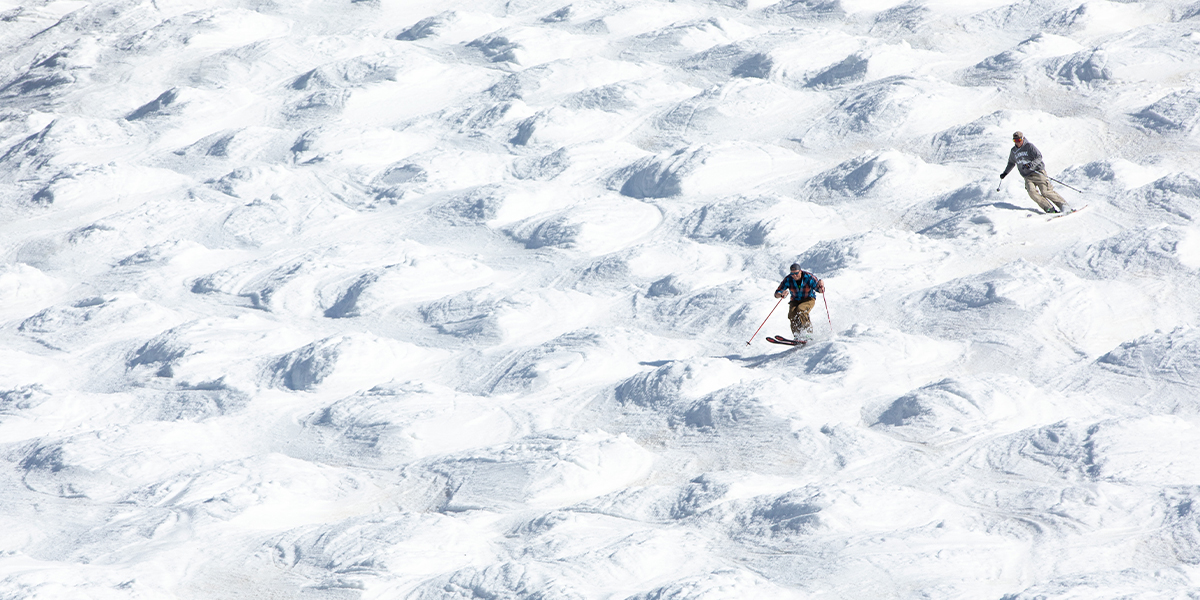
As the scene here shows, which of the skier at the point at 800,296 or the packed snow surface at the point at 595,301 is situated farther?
the skier at the point at 800,296

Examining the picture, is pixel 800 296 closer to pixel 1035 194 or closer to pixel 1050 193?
pixel 1035 194

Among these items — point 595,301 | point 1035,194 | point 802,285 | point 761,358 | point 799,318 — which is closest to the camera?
point 802,285

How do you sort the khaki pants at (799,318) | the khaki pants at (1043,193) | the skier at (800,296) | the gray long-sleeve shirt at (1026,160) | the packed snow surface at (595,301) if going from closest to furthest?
the packed snow surface at (595,301)
the skier at (800,296)
the khaki pants at (799,318)
the gray long-sleeve shirt at (1026,160)
the khaki pants at (1043,193)

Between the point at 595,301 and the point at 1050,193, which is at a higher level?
the point at 1050,193

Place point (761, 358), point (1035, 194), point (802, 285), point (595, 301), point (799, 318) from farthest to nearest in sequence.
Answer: point (1035, 194), point (595, 301), point (761, 358), point (799, 318), point (802, 285)

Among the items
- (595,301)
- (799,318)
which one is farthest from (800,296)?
(595,301)

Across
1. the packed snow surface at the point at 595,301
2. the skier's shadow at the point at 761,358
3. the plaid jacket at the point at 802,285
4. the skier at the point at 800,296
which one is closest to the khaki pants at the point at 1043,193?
the packed snow surface at the point at 595,301

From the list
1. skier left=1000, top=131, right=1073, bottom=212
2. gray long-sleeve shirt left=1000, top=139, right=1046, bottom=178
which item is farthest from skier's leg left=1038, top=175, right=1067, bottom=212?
gray long-sleeve shirt left=1000, top=139, right=1046, bottom=178

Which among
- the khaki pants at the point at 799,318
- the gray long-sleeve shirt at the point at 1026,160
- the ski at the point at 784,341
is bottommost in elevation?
the ski at the point at 784,341

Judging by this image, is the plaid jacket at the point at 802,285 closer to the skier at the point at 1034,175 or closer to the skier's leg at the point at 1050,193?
the skier at the point at 1034,175
